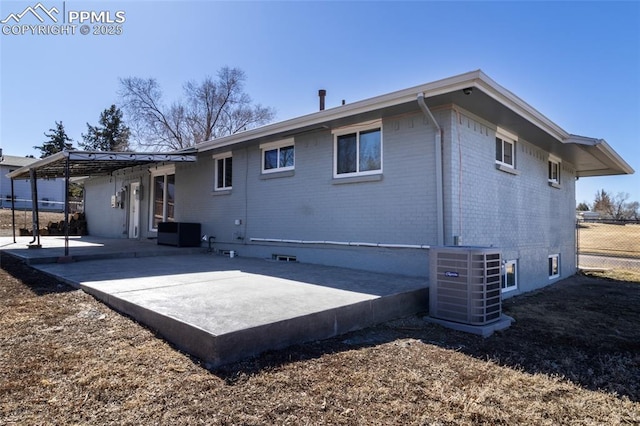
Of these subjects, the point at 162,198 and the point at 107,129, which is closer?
the point at 162,198

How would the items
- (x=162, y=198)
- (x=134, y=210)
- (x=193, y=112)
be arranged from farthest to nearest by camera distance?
(x=193, y=112) → (x=134, y=210) → (x=162, y=198)

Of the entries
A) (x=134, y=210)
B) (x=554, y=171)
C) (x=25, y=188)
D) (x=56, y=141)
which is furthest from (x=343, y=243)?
(x=56, y=141)

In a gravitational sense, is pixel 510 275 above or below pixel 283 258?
→ below

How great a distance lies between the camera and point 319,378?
2732 mm

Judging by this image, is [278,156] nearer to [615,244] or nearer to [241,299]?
[241,299]

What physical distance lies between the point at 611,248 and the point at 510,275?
657 inches

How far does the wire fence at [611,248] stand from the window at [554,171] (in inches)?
101

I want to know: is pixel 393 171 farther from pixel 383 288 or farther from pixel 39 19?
pixel 39 19

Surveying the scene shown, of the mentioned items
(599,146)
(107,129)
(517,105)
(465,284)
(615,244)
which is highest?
(107,129)

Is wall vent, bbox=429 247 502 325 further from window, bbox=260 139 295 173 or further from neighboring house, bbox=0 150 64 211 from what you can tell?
neighboring house, bbox=0 150 64 211

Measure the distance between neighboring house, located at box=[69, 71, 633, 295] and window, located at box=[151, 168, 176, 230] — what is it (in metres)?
0.83

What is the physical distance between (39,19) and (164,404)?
1077cm

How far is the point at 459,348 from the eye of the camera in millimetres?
3668

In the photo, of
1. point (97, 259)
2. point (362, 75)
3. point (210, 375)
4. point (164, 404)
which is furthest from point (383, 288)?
point (362, 75)
